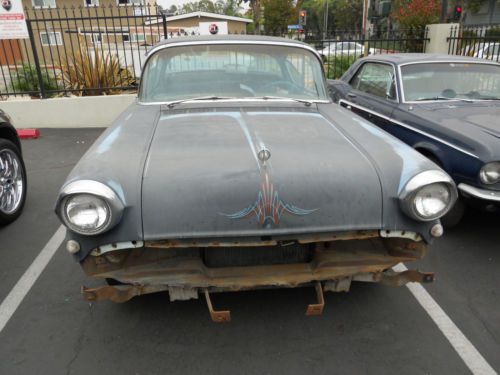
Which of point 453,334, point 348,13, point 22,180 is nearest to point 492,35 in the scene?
point 453,334

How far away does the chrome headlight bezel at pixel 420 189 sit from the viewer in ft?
7.58

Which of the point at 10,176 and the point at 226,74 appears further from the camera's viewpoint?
the point at 10,176

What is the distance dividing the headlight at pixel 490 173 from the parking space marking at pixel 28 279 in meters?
3.79

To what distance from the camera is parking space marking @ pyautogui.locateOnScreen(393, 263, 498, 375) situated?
97.7 inches

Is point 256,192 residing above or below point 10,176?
above

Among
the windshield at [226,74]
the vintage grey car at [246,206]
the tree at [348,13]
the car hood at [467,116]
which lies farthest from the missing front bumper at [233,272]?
the tree at [348,13]

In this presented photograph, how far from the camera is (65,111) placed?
8.95m

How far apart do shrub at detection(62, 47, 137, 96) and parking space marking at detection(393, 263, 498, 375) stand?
7.94 meters

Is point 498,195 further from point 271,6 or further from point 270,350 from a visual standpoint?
point 271,6

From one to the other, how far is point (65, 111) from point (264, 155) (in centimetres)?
781

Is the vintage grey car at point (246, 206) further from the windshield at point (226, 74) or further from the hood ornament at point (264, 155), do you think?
the windshield at point (226, 74)

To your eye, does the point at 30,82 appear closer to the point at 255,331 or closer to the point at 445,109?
the point at 445,109

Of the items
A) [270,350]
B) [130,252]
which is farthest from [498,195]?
[130,252]

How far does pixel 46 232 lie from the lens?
13.8 feet
